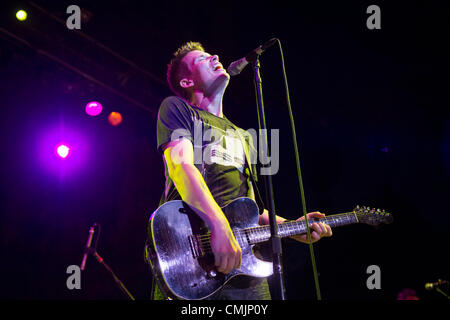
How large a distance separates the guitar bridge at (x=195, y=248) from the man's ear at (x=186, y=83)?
133cm

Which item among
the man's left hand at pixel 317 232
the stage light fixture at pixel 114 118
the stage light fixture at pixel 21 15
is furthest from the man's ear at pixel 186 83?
the stage light fixture at pixel 114 118

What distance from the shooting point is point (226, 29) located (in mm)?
4742

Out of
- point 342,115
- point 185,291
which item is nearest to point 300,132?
point 342,115

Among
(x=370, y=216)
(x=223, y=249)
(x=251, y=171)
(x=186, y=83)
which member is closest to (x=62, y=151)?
(x=186, y=83)

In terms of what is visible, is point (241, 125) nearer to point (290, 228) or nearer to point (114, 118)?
point (114, 118)

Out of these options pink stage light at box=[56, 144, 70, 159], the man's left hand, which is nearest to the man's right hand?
the man's left hand

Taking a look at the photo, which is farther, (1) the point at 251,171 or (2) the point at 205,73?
(2) the point at 205,73

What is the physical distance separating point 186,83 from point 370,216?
187 cm

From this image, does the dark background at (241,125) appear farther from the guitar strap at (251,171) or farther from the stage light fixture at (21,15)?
the guitar strap at (251,171)

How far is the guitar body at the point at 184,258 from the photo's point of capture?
5.14 feet

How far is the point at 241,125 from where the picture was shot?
17.8 ft

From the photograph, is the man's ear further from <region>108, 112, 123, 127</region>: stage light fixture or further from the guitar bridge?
<region>108, 112, 123, 127</region>: stage light fixture

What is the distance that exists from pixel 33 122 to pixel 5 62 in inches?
33.4

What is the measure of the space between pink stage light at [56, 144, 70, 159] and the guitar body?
3.56 metres
